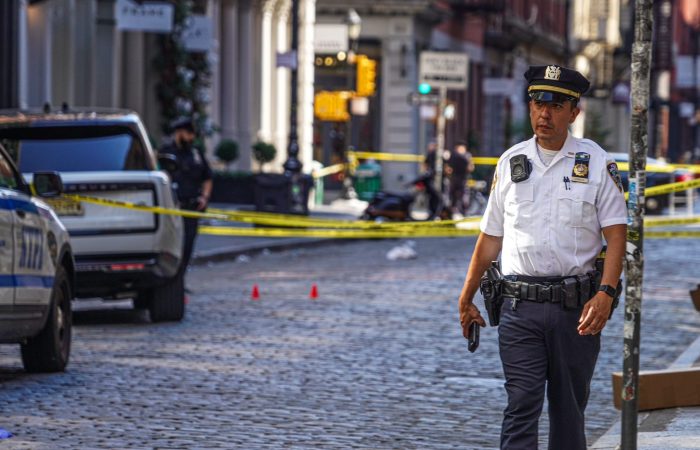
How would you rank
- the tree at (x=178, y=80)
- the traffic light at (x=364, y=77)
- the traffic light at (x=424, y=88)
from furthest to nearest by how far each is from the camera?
the traffic light at (x=364, y=77)
the traffic light at (x=424, y=88)
the tree at (x=178, y=80)

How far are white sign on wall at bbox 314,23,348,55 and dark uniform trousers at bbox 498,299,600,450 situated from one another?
3632cm

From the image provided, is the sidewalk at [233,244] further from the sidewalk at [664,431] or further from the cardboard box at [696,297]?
the sidewalk at [664,431]

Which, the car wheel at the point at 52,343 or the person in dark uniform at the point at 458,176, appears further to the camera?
the person in dark uniform at the point at 458,176

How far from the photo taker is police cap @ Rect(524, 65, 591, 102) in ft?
23.5

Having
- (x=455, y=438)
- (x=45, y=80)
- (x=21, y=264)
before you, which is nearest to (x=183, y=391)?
(x=21, y=264)

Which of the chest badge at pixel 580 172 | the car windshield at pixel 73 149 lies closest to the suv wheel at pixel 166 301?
the car windshield at pixel 73 149

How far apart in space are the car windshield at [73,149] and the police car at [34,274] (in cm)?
268

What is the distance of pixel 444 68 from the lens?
37.3 metres

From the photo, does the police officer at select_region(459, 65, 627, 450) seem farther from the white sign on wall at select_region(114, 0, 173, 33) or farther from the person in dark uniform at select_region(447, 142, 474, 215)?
the person in dark uniform at select_region(447, 142, 474, 215)

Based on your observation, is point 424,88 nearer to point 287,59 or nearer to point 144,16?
point 287,59

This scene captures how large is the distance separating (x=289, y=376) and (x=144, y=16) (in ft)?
52.7

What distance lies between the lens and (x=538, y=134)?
7195 millimetres

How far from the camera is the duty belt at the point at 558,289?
23.3 feet

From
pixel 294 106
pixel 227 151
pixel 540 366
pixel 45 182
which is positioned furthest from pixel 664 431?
pixel 227 151
